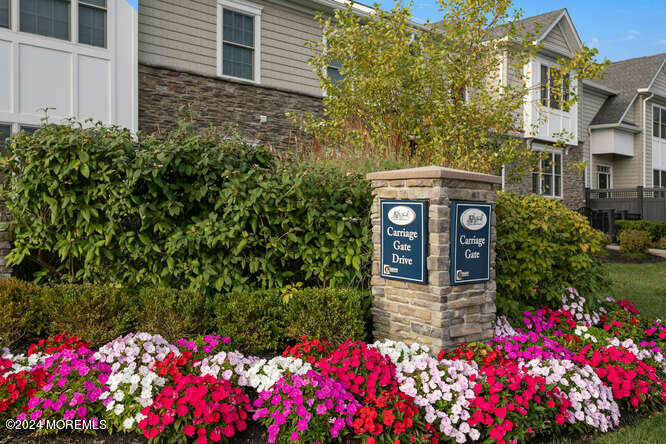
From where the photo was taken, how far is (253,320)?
4031mm

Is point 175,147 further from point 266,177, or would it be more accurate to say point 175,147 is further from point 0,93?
point 0,93

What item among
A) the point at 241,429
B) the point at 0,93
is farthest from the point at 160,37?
the point at 241,429

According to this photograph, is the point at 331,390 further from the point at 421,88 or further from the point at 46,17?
the point at 46,17

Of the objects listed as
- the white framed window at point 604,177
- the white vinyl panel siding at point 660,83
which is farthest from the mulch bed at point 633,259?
the white vinyl panel siding at point 660,83

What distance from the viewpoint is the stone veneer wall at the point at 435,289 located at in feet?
12.3

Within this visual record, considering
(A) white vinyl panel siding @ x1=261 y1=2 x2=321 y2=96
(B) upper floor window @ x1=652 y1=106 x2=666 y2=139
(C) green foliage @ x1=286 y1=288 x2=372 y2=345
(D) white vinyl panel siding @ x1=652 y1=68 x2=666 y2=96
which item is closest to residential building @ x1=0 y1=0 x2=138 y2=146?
(A) white vinyl panel siding @ x1=261 y1=2 x2=321 y2=96

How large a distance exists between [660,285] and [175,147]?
28.1 feet

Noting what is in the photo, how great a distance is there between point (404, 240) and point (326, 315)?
913mm

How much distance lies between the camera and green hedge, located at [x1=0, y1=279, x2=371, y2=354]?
13.1 ft

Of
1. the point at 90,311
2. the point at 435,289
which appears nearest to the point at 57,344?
the point at 90,311

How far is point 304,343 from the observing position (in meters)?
3.66

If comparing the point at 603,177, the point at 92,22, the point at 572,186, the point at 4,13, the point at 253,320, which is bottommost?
the point at 253,320

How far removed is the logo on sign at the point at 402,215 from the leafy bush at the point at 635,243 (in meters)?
10.9

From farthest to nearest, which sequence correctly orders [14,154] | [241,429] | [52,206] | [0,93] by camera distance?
[0,93] < [14,154] < [52,206] < [241,429]
